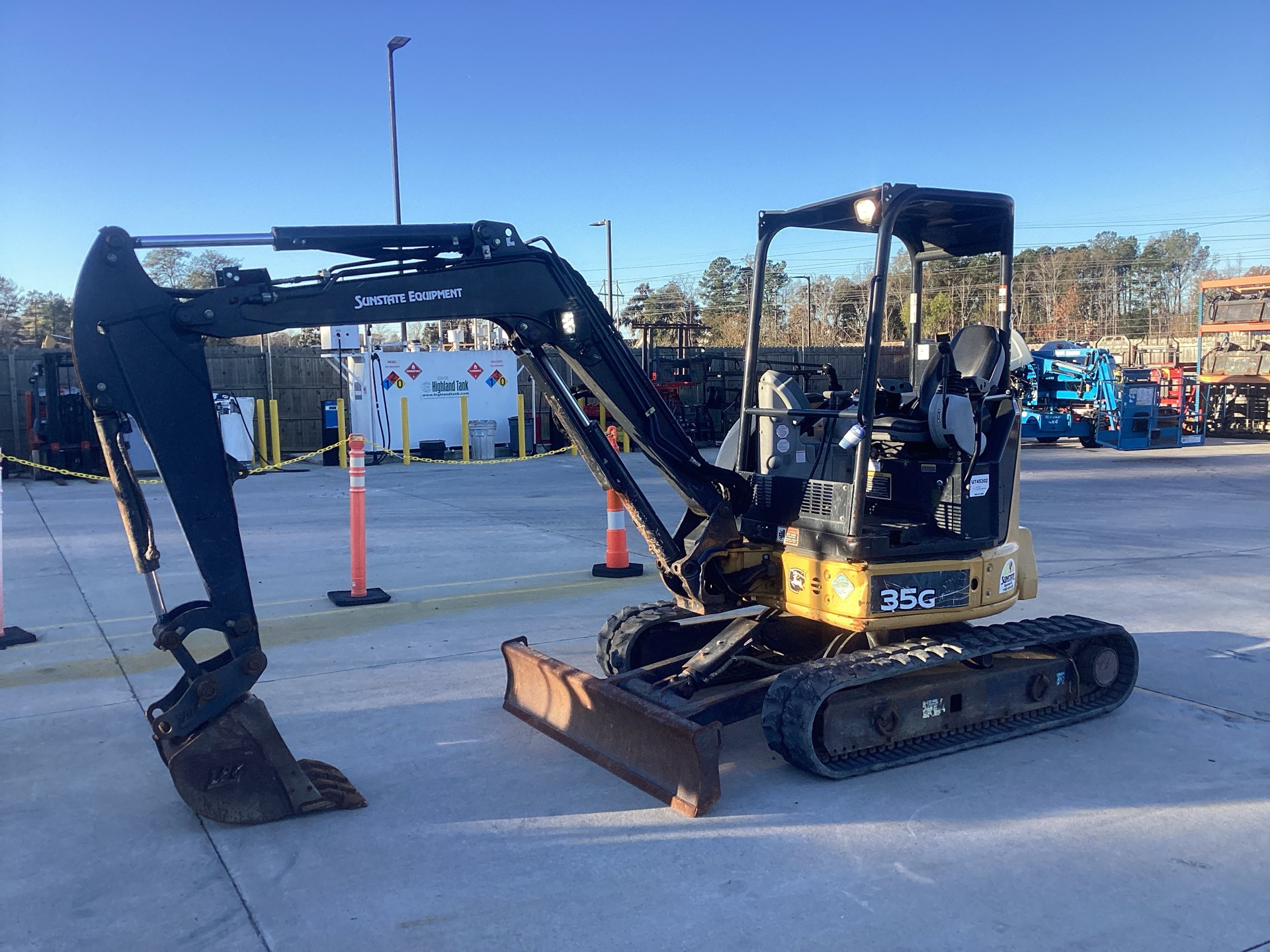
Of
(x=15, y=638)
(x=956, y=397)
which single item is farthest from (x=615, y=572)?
(x=956, y=397)

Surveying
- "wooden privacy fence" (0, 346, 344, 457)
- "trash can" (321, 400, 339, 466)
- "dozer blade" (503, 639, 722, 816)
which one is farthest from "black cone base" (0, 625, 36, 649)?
"wooden privacy fence" (0, 346, 344, 457)

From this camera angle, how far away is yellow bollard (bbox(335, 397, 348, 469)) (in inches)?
841

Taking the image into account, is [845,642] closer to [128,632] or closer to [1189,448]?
[128,632]

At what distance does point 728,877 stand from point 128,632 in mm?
5658

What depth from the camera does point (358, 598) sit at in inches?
349

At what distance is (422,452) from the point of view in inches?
912

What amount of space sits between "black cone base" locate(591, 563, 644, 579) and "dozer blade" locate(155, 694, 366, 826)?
530cm

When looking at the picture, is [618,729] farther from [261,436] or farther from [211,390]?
[261,436]

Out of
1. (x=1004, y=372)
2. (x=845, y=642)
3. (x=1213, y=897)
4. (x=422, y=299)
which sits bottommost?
(x=1213, y=897)

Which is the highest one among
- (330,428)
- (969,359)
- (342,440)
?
(969,359)

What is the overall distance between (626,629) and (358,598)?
136 inches

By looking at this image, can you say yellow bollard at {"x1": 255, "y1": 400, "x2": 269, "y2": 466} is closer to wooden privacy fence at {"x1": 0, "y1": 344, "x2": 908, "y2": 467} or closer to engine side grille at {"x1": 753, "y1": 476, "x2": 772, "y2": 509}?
wooden privacy fence at {"x1": 0, "y1": 344, "x2": 908, "y2": 467}

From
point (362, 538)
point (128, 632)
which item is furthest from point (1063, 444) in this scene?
point (128, 632)

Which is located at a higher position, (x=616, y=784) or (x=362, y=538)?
(x=362, y=538)
